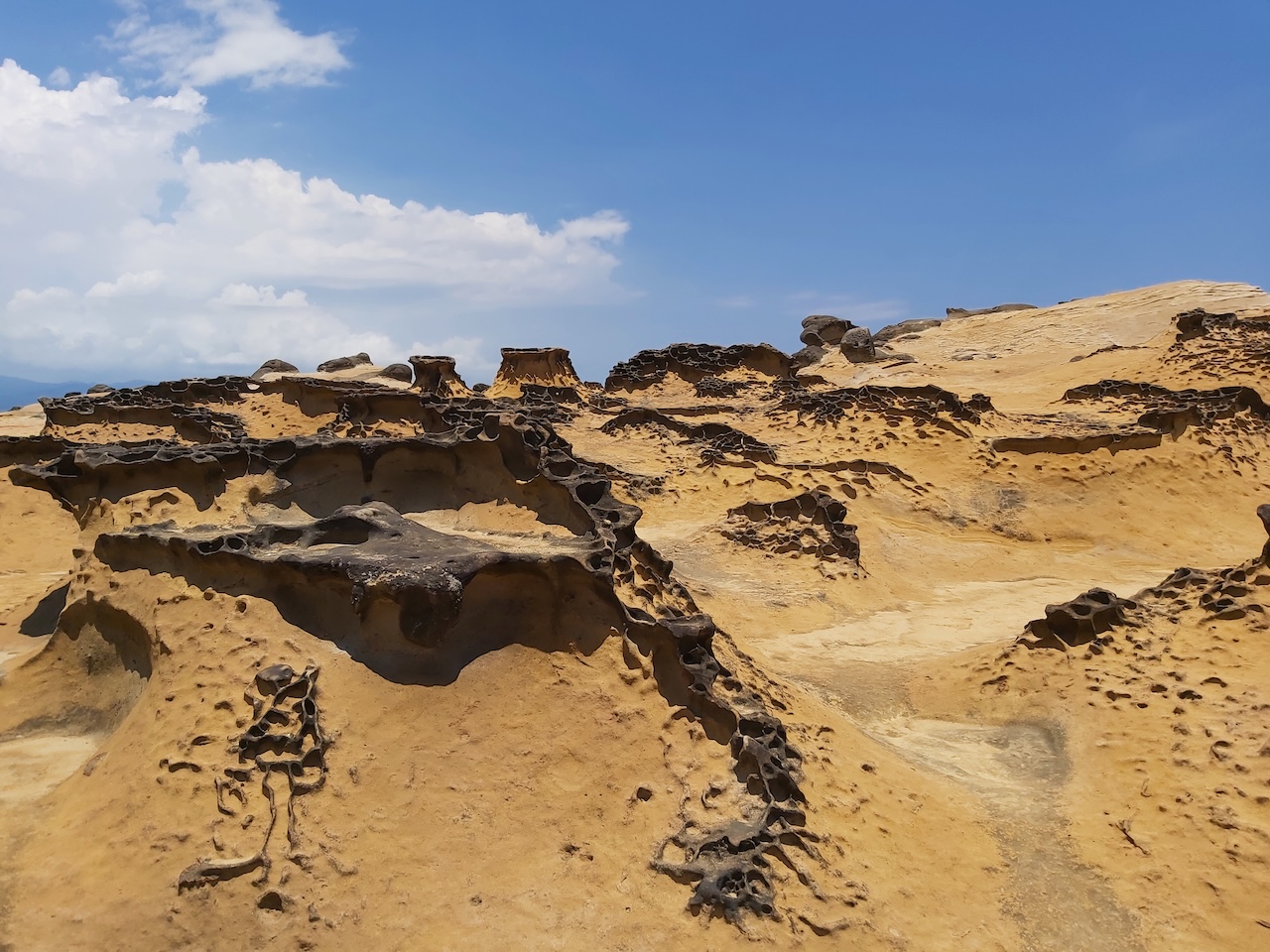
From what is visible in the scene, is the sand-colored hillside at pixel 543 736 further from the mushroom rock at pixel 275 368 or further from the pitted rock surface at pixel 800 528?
the mushroom rock at pixel 275 368

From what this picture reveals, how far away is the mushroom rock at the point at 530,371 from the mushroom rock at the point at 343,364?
4951mm

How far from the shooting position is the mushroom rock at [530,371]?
25.9 m

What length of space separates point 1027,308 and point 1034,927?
3165cm

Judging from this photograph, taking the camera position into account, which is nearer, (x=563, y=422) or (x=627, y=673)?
(x=627, y=673)

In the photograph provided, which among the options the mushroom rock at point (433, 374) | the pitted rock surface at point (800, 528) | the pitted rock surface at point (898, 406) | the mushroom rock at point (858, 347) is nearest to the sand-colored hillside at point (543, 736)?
the pitted rock surface at point (800, 528)

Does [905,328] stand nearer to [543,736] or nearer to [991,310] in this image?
[991,310]

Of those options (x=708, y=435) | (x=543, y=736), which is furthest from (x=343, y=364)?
(x=543, y=736)

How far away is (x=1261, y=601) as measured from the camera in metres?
7.23

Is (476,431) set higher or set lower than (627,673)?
higher

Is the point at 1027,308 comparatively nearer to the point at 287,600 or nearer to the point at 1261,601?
the point at 1261,601

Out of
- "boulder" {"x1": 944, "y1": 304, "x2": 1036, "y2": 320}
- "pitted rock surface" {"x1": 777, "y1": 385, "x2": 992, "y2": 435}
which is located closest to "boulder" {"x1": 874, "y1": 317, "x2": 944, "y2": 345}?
"boulder" {"x1": 944, "y1": 304, "x2": 1036, "y2": 320}

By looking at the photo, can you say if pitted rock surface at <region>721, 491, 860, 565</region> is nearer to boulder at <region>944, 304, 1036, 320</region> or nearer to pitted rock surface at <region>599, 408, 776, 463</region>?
pitted rock surface at <region>599, 408, 776, 463</region>

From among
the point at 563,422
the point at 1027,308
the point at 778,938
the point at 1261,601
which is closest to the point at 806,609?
the point at 1261,601

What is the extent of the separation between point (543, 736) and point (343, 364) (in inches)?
972
